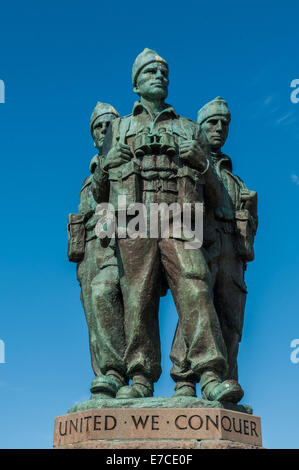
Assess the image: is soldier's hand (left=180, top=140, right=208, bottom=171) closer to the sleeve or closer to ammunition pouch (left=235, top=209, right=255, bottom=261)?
the sleeve

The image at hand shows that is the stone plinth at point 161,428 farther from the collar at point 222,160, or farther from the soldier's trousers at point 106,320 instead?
the collar at point 222,160

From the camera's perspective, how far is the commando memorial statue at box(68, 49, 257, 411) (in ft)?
25.7

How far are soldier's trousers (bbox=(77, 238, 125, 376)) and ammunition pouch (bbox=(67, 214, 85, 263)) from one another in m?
0.50

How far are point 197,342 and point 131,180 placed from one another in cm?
184

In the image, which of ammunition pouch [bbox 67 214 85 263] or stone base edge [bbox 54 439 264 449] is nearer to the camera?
stone base edge [bbox 54 439 264 449]

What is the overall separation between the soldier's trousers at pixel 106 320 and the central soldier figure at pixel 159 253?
0.32 metres

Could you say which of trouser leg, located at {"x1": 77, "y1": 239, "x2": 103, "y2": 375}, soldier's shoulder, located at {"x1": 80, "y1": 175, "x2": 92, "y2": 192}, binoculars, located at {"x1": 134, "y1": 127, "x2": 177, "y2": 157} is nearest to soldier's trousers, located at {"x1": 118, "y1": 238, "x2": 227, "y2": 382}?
binoculars, located at {"x1": 134, "y1": 127, "x2": 177, "y2": 157}

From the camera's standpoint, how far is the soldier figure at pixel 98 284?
8.18 meters

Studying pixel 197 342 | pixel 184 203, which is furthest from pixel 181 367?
pixel 184 203

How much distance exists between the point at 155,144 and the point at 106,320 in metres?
2.00

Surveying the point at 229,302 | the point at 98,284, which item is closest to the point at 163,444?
the point at 98,284

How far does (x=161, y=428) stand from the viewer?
7.06 m

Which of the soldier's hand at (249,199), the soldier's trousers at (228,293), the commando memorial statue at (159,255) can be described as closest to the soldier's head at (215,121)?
the soldier's hand at (249,199)

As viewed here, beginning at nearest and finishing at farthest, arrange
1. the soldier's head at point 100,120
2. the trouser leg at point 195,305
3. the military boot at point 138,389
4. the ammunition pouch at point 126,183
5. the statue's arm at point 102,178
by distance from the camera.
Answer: the military boot at point 138,389, the trouser leg at point 195,305, the ammunition pouch at point 126,183, the statue's arm at point 102,178, the soldier's head at point 100,120
